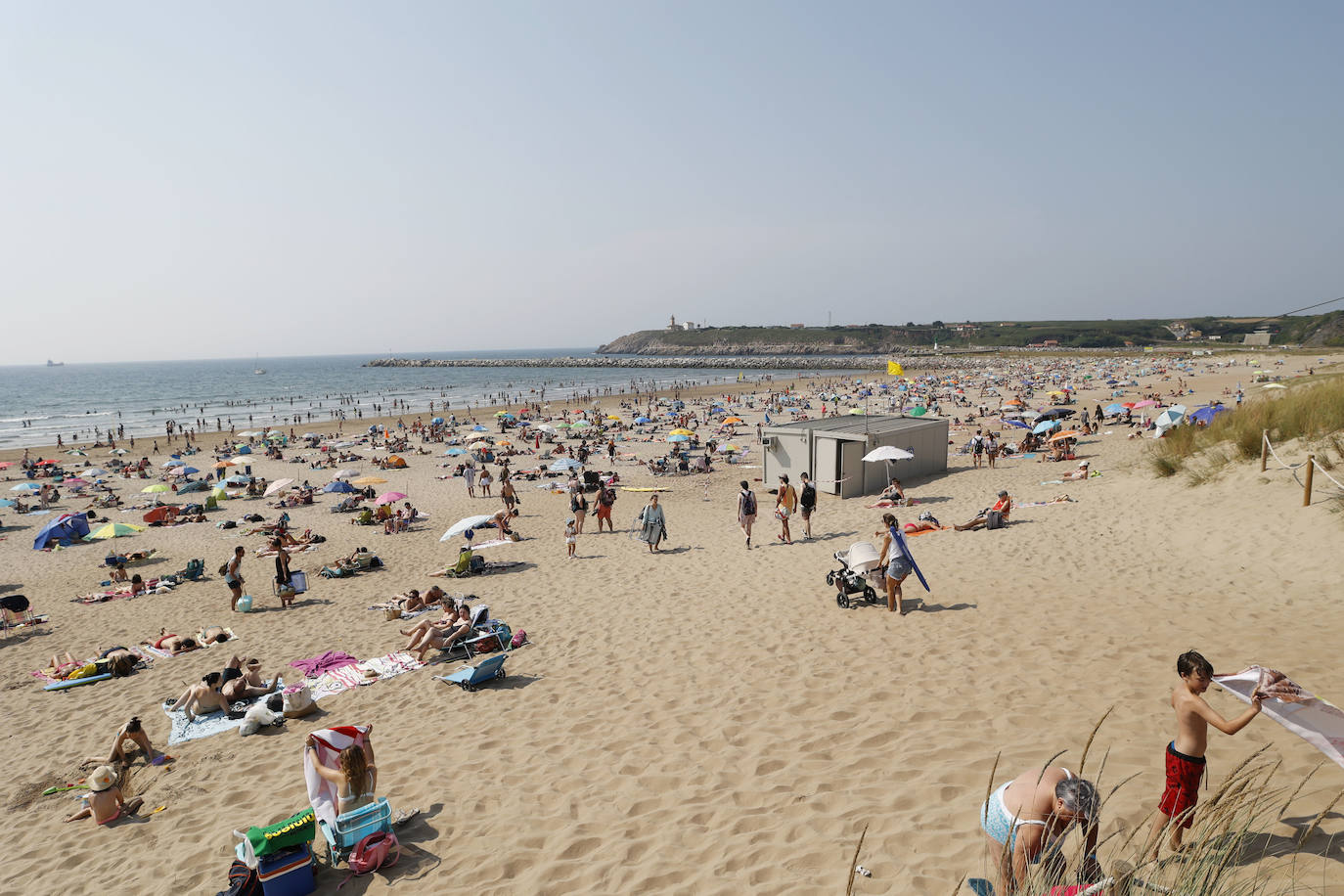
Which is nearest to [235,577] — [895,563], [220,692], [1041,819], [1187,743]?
A: [220,692]

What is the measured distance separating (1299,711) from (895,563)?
15.7 ft

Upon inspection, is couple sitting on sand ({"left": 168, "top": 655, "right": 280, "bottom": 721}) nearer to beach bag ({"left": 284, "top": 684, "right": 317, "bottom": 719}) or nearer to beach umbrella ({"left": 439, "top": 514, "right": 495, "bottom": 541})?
beach bag ({"left": 284, "top": 684, "right": 317, "bottom": 719})

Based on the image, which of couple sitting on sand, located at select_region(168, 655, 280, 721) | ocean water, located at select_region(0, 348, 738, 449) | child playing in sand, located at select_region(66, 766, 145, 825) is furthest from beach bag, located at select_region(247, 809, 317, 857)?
ocean water, located at select_region(0, 348, 738, 449)

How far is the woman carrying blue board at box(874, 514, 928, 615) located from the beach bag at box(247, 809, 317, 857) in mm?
6282

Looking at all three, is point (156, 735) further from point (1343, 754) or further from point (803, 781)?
point (1343, 754)

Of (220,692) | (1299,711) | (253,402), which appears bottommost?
(220,692)

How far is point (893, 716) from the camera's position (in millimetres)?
5730

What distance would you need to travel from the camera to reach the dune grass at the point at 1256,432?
460 inches

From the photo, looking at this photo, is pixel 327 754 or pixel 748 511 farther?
pixel 748 511

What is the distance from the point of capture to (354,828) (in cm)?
463

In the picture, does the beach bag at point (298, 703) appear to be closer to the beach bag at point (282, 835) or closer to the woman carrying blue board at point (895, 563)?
the beach bag at point (282, 835)

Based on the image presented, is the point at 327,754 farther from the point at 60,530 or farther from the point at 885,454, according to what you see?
the point at 60,530

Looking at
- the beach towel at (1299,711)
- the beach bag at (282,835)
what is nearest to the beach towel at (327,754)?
the beach bag at (282,835)

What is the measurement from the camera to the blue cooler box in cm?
428
